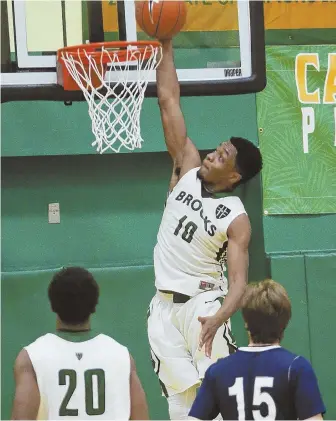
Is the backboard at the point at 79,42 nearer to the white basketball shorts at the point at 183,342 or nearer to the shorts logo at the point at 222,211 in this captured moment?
the shorts logo at the point at 222,211

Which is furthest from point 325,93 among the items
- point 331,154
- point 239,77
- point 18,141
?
point 18,141

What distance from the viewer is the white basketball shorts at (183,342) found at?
5.19m

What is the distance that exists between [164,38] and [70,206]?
94.2 inches

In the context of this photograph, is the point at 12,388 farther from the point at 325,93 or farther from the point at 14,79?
the point at 325,93

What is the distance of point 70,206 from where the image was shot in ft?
24.4

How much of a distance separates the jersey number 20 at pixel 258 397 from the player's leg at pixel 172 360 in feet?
6.23

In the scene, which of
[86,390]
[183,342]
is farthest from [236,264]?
[86,390]

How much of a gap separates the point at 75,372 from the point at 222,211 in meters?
2.18

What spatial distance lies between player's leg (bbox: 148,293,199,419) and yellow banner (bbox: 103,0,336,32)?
2.57 meters

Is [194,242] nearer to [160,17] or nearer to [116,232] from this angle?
[160,17]

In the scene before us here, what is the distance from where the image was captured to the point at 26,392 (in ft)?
10.8

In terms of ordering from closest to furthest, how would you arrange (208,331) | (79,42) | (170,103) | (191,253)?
A: (208,331)
(191,253)
(170,103)
(79,42)

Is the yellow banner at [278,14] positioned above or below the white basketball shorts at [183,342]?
above

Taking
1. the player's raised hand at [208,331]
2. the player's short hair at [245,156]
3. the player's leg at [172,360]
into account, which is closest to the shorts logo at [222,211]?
the player's short hair at [245,156]
